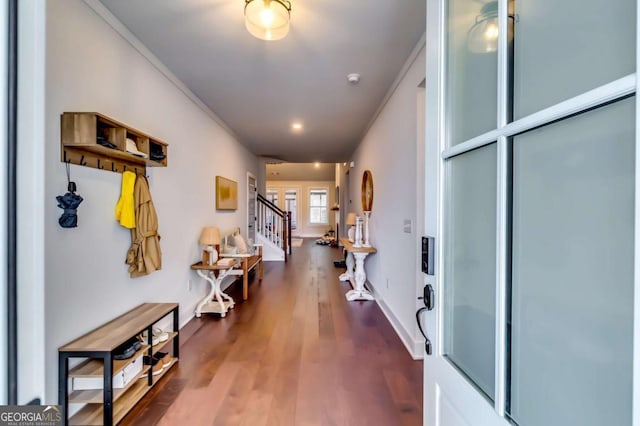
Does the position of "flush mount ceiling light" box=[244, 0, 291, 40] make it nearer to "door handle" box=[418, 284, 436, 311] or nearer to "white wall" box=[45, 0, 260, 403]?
"white wall" box=[45, 0, 260, 403]

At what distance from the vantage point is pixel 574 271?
599 millimetres

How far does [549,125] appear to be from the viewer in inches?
24.5

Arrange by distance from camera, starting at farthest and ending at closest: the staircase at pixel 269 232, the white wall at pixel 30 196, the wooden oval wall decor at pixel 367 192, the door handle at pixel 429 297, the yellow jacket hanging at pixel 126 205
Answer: the staircase at pixel 269 232, the wooden oval wall decor at pixel 367 192, the yellow jacket hanging at pixel 126 205, the door handle at pixel 429 297, the white wall at pixel 30 196

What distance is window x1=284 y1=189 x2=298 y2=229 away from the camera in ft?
45.1

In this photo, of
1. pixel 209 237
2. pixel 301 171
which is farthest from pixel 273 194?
pixel 209 237

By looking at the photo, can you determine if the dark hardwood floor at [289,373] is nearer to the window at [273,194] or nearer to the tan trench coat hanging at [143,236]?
the tan trench coat hanging at [143,236]

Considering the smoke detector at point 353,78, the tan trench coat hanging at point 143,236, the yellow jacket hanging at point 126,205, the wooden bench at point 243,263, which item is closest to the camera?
the yellow jacket hanging at point 126,205

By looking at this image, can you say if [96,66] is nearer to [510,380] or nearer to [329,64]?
[329,64]

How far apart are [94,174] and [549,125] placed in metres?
2.24

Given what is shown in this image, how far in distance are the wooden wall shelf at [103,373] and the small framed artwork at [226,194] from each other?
242cm

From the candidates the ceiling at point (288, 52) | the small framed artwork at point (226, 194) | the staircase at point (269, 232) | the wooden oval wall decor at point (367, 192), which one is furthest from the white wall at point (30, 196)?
the staircase at point (269, 232)

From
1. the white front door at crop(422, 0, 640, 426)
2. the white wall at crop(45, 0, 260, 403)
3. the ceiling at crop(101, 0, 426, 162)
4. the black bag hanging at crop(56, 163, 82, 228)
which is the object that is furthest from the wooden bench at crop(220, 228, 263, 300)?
the white front door at crop(422, 0, 640, 426)

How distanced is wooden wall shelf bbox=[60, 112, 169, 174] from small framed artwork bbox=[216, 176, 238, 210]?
184 centimetres

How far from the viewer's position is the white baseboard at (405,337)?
8.28 feet
